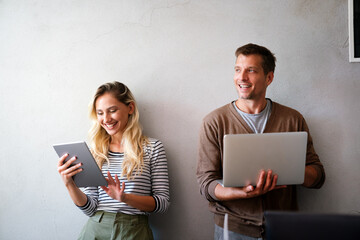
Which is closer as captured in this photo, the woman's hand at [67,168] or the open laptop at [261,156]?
the open laptop at [261,156]

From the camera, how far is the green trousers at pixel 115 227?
1567mm

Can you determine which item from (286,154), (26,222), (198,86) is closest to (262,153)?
(286,154)

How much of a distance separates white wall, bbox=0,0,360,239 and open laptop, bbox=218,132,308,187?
59cm

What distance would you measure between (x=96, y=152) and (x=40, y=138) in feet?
1.67

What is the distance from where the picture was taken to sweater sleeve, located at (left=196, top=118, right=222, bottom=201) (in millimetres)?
1528

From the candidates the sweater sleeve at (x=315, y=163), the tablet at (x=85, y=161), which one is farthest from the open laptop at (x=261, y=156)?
the tablet at (x=85, y=161)

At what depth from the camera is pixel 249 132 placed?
156 centimetres

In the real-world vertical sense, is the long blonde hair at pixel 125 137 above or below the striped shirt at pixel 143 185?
above

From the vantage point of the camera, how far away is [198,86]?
1.85 meters

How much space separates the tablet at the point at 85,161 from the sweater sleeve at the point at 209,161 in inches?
19.8

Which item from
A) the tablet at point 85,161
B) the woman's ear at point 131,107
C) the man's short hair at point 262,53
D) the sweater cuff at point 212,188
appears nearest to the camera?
the tablet at point 85,161

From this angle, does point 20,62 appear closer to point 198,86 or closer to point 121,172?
point 121,172

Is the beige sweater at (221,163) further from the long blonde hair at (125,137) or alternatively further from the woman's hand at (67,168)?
the woman's hand at (67,168)

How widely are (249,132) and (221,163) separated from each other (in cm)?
22
